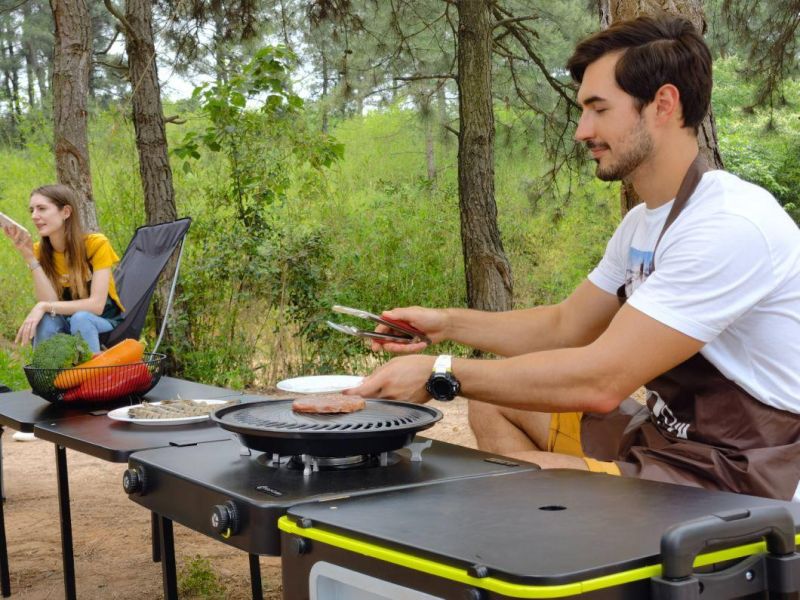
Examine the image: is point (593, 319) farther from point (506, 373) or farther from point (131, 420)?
point (131, 420)

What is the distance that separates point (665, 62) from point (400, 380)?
87 cm

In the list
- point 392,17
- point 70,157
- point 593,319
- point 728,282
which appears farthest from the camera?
point 392,17

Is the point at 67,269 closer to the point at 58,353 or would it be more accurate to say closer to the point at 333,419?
the point at 58,353

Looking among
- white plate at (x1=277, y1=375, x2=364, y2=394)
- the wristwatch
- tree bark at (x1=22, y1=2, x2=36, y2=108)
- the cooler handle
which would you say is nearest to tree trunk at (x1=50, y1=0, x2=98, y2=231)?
white plate at (x1=277, y1=375, x2=364, y2=394)

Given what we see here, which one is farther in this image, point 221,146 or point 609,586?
point 221,146

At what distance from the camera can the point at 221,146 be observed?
6.47 metres

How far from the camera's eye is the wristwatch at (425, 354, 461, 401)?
1.68 meters

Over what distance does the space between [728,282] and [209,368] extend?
4962mm

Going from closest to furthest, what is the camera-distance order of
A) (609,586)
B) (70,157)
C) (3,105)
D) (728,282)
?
(609,586), (728,282), (70,157), (3,105)

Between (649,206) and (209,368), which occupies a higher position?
(649,206)

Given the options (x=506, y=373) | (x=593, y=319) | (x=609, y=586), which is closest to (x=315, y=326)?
(x=593, y=319)

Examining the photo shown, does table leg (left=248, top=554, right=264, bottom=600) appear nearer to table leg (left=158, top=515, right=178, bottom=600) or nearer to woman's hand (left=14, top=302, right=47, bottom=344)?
table leg (left=158, top=515, right=178, bottom=600)

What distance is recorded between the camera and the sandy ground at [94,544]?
2.80m

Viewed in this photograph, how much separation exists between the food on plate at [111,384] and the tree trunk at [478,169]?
4.84 metres
